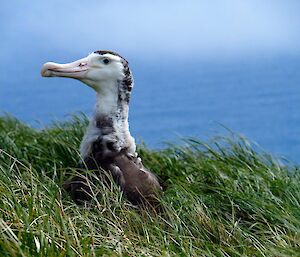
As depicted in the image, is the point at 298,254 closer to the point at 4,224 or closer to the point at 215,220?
the point at 215,220

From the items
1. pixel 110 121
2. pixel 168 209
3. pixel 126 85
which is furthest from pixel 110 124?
pixel 168 209

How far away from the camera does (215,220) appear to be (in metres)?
4.20

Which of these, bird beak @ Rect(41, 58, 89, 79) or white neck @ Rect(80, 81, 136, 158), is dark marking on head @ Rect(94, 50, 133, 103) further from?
bird beak @ Rect(41, 58, 89, 79)

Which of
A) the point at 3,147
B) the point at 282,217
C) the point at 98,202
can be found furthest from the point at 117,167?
Answer: the point at 3,147

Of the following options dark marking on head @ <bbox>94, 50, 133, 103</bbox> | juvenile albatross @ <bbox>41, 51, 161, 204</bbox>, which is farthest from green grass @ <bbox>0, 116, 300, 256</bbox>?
dark marking on head @ <bbox>94, 50, 133, 103</bbox>

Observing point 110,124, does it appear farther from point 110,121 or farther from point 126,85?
point 126,85

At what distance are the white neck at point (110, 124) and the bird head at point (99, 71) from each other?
0.09ft

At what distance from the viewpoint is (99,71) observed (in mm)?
4621

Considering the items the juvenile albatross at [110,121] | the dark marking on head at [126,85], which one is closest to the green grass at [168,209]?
the juvenile albatross at [110,121]

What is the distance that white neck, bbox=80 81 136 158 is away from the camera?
4.57 metres

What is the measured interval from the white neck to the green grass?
0.72 ft

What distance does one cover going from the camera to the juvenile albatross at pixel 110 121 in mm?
4508

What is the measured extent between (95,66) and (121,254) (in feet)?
4.94

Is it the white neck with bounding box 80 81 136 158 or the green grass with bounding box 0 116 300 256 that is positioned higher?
the white neck with bounding box 80 81 136 158
